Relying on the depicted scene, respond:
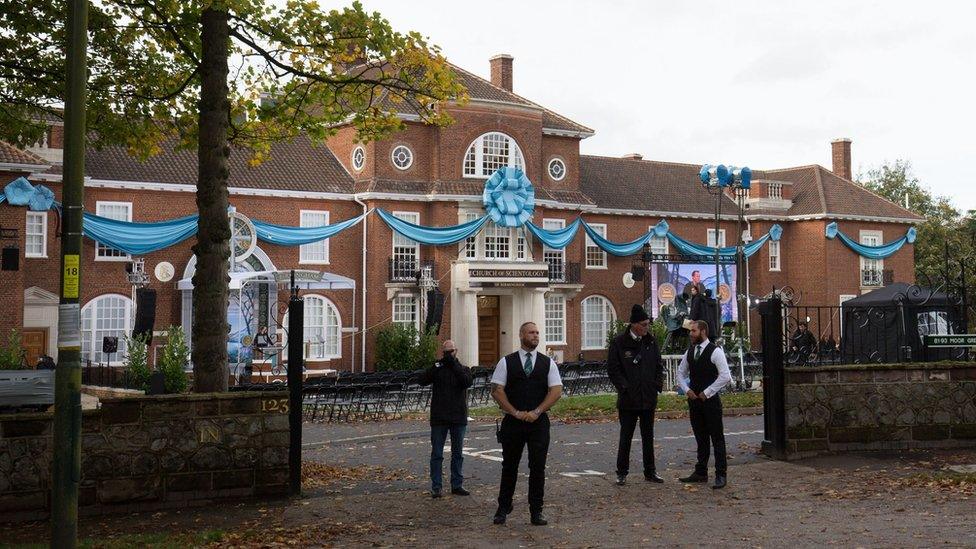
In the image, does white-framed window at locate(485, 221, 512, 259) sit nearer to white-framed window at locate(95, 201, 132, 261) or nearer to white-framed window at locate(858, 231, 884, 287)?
white-framed window at locate(95, 201, 132, 261)

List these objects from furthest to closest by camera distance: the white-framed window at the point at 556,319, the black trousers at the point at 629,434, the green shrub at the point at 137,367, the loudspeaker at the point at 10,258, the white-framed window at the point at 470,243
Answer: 1. the white-framed window at the point at 556,319
2. the white-framed window at the point at 470,243
3. the loudspeaker at the point at 10,258
4. the green shrub at the point at 137,367
5. the black trousers at the point at 629,434

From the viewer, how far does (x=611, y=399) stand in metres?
24.2

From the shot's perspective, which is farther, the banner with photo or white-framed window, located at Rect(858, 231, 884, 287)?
white-framed window, located at Rect(858, 231, 884, 287)

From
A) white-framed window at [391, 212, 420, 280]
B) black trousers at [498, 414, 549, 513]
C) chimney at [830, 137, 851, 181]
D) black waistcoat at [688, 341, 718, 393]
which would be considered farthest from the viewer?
chimney at [830, 137, 851, 181]

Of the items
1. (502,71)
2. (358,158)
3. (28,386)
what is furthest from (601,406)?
(502,71)

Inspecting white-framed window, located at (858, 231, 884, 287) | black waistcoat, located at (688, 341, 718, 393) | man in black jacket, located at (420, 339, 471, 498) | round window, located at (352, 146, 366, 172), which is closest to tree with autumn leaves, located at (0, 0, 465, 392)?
man in black jacket, located at (420, 339, 471, 498)

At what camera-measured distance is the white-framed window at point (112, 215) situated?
1341 inches

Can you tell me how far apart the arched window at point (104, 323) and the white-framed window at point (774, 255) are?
31.6 metres

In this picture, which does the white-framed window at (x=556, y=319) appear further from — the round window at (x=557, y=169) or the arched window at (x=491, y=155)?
the arched window at (x=491, y=155)

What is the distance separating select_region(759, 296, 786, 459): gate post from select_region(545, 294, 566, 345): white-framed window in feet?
95.1

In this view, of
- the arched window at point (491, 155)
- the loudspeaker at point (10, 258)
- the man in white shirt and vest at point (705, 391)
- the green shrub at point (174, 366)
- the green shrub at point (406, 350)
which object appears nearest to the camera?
the man in white shirt and vest at point (705, 391)

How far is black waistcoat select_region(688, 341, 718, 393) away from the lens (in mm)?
11906

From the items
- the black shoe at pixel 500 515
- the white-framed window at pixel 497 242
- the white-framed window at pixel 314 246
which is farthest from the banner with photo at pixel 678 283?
the black shoe at pixel 500 515

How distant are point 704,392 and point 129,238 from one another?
75.6 ft
